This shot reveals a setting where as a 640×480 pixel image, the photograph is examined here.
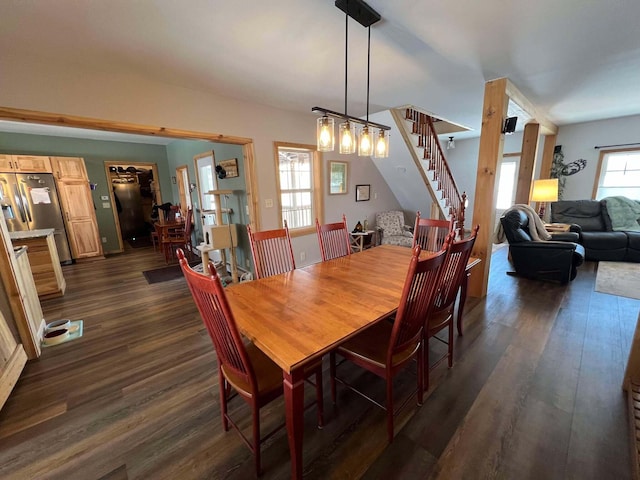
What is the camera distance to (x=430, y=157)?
4.67 meters

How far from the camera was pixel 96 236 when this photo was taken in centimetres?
538

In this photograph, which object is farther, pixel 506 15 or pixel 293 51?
pixel 293 51

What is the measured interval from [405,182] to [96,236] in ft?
21.3

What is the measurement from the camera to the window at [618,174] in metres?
4.81

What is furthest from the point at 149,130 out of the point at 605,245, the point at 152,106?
the point at 605,245

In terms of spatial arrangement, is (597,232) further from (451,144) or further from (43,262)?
(43,262)

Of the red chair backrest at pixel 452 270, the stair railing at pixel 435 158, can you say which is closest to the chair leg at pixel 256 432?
the red chair backrest at pixel 452 270

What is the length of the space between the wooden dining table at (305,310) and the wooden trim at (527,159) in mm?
3771

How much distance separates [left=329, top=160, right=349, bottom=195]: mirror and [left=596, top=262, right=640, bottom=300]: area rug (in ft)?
12.4

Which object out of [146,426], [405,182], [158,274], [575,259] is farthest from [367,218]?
[146,426]

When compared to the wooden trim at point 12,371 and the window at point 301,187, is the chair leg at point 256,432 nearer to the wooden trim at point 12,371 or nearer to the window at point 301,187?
the wooden trim at point 12,371

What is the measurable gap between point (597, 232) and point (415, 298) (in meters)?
5.37

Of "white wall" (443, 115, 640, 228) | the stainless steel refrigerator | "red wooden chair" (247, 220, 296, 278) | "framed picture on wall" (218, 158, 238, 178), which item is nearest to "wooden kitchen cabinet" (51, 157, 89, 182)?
the stainless steel refrigerator

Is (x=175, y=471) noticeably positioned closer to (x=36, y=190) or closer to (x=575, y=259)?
(x=575, y=259)
